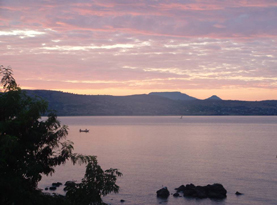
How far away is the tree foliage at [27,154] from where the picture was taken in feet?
50.9

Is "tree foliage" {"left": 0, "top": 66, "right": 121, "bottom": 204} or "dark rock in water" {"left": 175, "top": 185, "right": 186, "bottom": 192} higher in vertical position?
"tree foliage" {"left": 0, "top": 66, "right": 121, "bottom": 204}

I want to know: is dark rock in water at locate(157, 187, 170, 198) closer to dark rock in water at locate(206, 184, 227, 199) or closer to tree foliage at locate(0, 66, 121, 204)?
dark rock in water at locate(206, 184, 227, 199)

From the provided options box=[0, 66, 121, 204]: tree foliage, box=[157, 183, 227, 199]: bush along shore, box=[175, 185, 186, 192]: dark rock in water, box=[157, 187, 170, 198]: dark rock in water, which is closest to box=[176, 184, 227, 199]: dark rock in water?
box=[157, 183, 227, 199]: bush along shore

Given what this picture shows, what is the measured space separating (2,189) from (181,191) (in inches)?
1370

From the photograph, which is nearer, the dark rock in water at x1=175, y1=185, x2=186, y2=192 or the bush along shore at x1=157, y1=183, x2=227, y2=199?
the bush along shore at x1=157, y1=183, x2=227, y2=199

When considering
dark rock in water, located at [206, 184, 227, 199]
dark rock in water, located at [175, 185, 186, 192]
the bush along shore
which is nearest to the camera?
dark rock in water, located at [206, 184, 227, 199]

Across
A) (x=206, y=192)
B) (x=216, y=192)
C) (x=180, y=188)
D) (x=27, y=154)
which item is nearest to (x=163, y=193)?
(x=180, y=188)

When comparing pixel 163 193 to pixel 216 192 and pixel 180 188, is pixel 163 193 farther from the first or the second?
pixel 216 192

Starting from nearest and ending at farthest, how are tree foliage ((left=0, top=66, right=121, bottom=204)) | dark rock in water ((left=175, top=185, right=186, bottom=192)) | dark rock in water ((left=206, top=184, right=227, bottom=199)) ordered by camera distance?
1. tree foliage ((left=0, top=66, right=121, bottom=204))
2. dark rock in water ((left=206, top=184, right=227, bottom=199))
3. dark rock in water ((left=175, top=185, right=186, bottom=192))

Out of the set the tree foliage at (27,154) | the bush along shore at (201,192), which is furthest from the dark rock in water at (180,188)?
the tree foliage at (27,154)

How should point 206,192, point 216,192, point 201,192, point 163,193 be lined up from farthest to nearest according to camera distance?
1. point 206,192
2. point 201,192
3. point 216,192
4. point 163,193

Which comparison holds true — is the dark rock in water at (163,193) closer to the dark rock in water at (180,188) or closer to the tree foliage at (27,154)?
the dark rock in water at (180,188)

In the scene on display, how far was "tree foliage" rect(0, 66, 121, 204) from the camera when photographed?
1552 cm

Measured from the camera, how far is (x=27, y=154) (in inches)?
655
